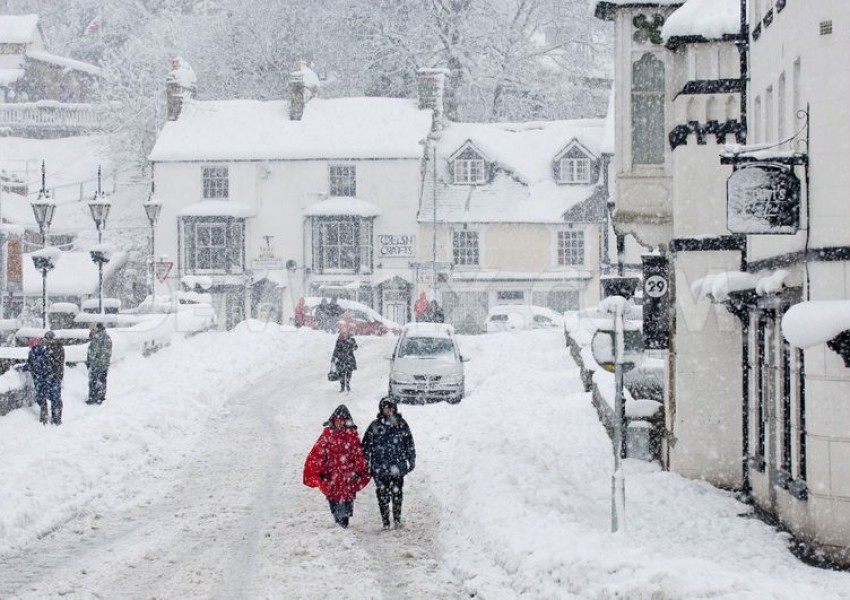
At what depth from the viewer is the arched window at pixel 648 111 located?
1859 centimetres

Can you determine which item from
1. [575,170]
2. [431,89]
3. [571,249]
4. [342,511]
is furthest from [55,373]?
[575,170]

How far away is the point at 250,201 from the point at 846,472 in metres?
42.2

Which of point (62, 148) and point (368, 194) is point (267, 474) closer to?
point (368, 194)

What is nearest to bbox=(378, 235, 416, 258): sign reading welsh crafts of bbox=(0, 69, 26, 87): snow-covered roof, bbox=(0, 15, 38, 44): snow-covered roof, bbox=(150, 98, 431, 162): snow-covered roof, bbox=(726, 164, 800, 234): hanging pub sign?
bbox=(150, 98, 431, 162): snow-covered roof

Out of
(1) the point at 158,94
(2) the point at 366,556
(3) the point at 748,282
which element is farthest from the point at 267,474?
(1) the point at 158,94

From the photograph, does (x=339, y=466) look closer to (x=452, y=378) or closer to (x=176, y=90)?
(x=452, y=378)

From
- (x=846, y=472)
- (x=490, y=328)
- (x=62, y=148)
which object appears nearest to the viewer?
(x=846, y=472)

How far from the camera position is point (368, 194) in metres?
50.5

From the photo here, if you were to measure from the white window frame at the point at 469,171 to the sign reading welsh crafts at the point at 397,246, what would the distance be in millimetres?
3671

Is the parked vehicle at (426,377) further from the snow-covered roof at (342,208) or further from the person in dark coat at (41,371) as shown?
the snow-covered roof at (342,208)

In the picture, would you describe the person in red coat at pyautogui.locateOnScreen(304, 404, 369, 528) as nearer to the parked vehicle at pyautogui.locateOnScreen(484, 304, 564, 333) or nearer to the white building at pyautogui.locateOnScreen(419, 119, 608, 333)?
the parked vehicle at pyautogui.locateOnScreen(484, 304, 564, 333)

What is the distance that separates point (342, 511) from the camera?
13.7 m

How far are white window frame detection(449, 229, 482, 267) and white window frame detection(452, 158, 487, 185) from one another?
8.69 ft

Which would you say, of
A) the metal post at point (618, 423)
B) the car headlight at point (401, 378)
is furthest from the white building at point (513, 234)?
the metal post at point (618, 423)
